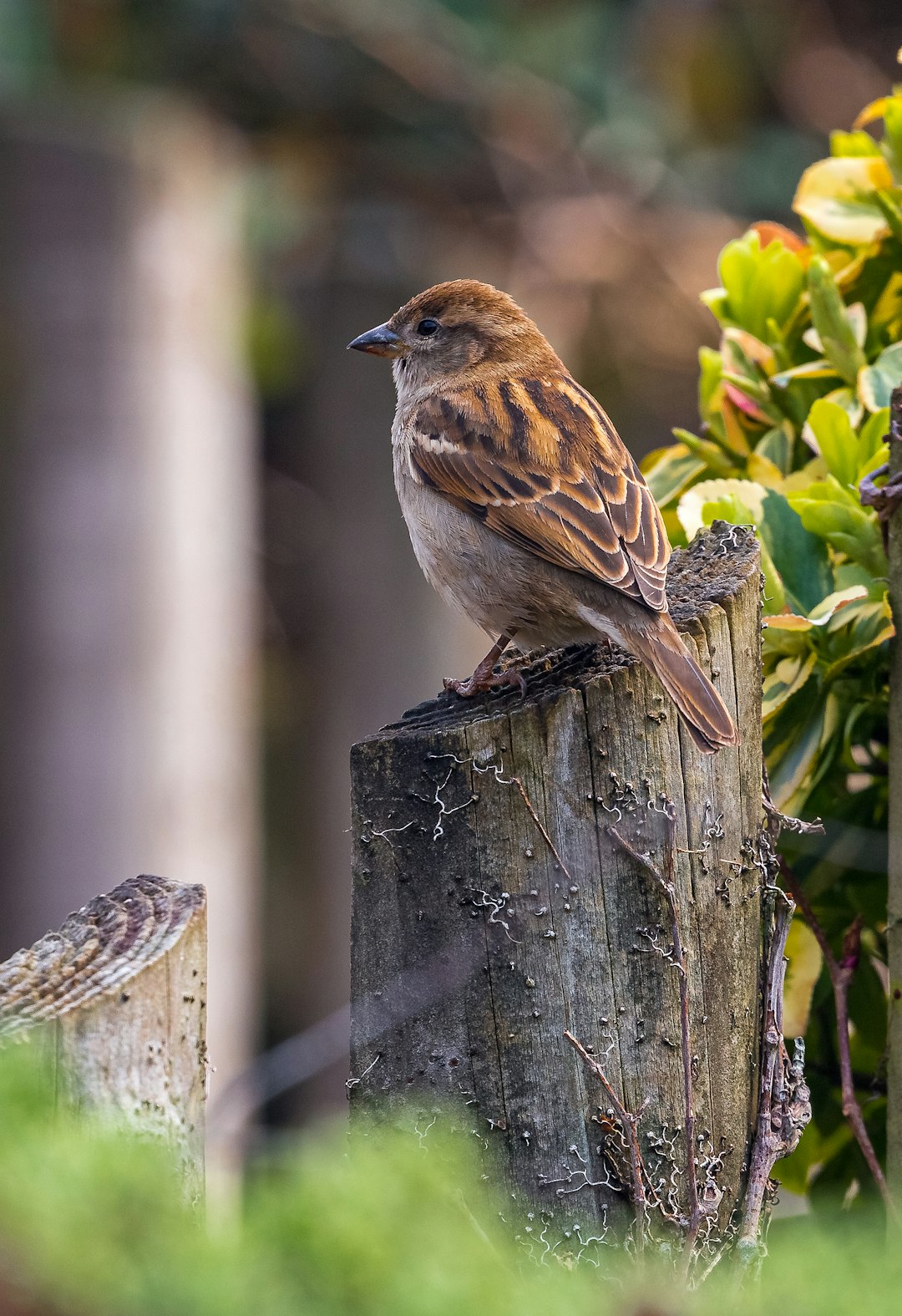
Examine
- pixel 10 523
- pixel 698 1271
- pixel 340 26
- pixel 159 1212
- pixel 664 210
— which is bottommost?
pixel 698 1271

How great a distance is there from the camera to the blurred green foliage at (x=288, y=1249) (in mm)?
961

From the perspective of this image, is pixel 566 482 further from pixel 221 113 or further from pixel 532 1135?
pixel 221 113

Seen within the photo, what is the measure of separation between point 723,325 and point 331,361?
4141 mm

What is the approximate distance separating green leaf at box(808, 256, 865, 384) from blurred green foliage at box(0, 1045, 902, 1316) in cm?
177

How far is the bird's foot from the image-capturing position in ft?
7.68

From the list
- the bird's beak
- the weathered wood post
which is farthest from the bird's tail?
the bird's beak

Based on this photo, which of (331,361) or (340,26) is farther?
(331,361)

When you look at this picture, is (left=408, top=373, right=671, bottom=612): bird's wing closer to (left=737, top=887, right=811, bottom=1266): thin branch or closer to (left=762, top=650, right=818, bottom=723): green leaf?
(left=762, top=650, right=818, bottom=723): green leaf

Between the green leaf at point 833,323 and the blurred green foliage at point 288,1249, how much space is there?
177cm

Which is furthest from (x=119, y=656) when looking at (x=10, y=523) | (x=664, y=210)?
(x=664, y=210)

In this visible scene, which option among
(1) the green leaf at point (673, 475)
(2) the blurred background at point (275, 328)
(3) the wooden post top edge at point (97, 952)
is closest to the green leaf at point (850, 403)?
(1) the green leaf at point (673, 475)

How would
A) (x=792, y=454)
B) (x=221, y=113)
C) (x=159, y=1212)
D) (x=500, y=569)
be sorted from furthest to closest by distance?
(x=221, y=113)
(x=500, y=569)
(x=792, y=454)
(x=159, y=1212)

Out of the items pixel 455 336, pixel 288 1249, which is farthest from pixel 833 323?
pixel 288 1249

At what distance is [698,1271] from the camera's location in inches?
71.6
